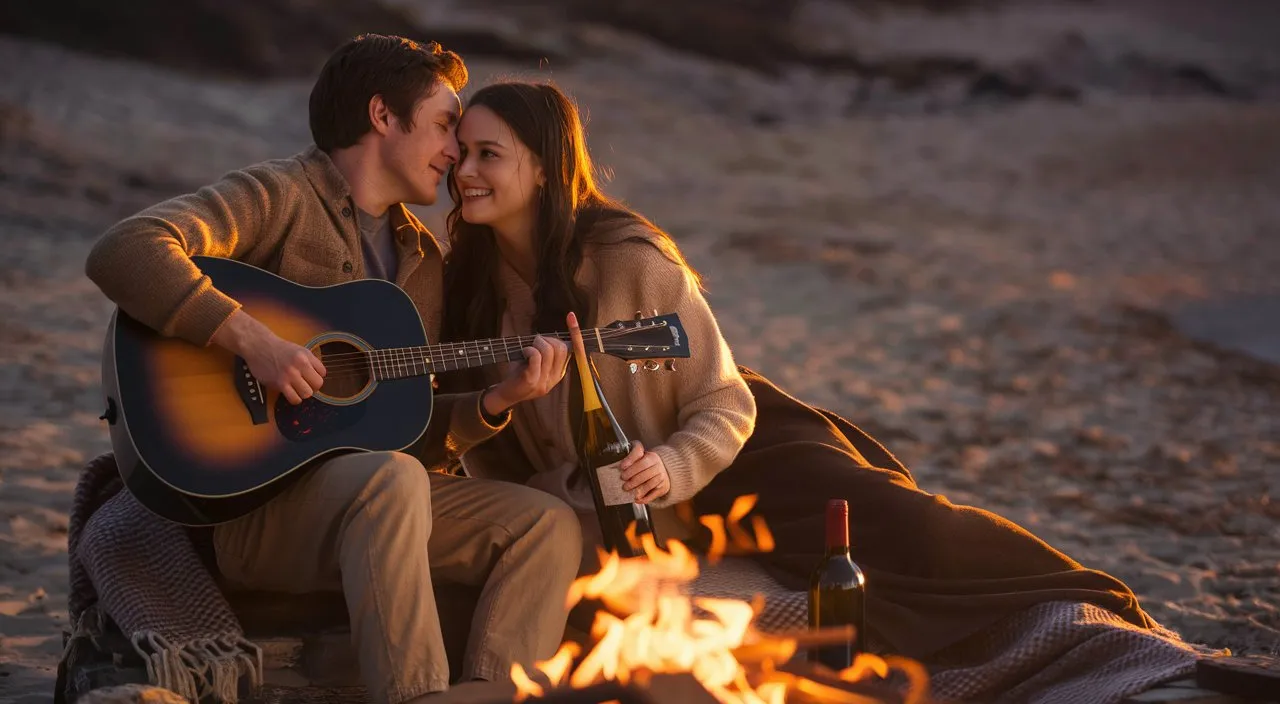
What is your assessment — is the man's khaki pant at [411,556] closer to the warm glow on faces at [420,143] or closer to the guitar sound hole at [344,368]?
the guitar sound hole at [344,368]

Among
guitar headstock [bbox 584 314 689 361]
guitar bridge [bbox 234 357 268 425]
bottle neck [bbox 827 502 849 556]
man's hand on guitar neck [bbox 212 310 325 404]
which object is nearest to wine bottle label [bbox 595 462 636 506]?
guitar headstock [bbox 584 314 689 361]

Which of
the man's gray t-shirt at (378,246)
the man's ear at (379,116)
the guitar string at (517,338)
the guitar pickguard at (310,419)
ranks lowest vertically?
the guitar pickguard at (310,419)

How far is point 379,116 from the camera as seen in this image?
4137 millimetres

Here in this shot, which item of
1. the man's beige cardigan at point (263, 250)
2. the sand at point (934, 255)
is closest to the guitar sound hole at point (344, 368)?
the man's beige cardigan at point (263, 250)

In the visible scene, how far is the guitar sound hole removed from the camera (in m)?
3.78

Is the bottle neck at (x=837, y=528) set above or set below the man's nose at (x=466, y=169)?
below

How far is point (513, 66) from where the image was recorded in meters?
15.9

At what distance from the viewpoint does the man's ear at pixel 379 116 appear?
4.12 metres

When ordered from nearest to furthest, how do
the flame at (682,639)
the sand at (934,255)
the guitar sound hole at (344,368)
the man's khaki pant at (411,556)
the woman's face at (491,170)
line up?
the flame at (682,639)
the man's khaki pant at (411,556)
the guitar sound hole at (344,368)
the woman's face at (491,170)
the sand at (934,255)

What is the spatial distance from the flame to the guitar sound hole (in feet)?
2.47

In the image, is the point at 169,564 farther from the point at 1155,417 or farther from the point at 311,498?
the point at 1155,417

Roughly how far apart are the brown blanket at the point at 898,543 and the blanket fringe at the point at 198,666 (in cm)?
135

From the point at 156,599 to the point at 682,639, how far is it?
4.34 ft

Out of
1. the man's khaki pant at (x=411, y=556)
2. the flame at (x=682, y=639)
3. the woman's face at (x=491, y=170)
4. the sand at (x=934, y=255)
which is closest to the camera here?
the flame at (x=682, y=639)
